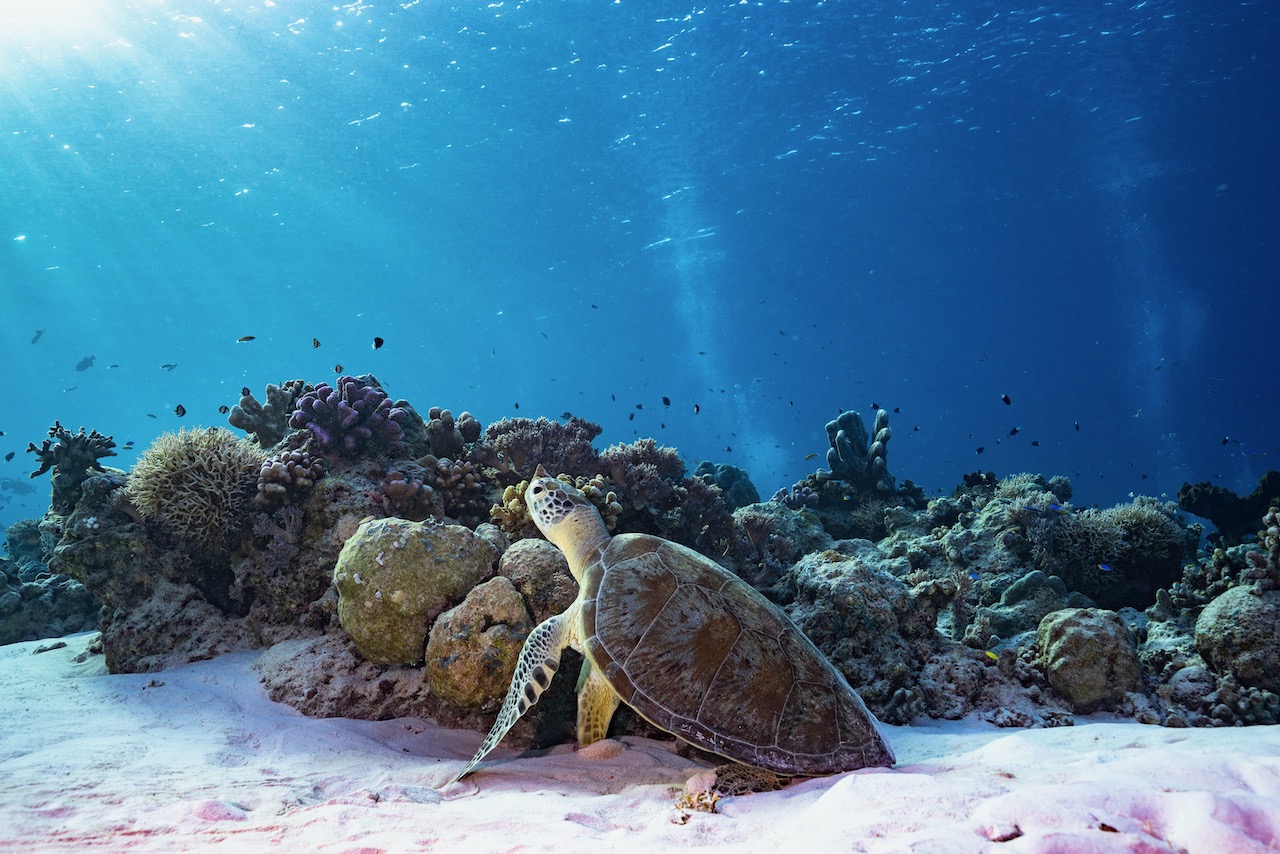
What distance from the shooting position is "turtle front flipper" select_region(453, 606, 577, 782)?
2949mm

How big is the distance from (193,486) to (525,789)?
404cm

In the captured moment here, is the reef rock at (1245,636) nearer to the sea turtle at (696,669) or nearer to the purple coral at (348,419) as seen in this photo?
the sea turtle at (696,669)

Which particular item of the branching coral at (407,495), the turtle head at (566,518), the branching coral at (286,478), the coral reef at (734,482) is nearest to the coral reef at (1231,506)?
Answer: the coral reef at (734,482)

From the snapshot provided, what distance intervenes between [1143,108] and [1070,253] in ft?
109

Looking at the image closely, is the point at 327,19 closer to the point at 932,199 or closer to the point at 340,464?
the point at 340,464

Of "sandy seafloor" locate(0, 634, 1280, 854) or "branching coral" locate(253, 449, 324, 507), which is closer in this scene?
"sandy seafloor" locate(0, 634, 1280, 854)

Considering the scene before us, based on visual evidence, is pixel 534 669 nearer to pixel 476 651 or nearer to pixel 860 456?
pixel 476 651

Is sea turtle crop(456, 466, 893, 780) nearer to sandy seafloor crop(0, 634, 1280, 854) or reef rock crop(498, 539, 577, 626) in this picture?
sandy seafloor crop(0, 634, 1280, 854)

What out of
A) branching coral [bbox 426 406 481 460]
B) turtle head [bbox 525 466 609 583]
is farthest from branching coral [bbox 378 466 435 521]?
turtle head [bbox 525 466 609 583]

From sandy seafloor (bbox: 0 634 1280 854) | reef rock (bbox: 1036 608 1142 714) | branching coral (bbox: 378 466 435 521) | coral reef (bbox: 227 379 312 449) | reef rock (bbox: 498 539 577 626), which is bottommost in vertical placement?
sandy seafloor (bbox: 0 634 1280 854)

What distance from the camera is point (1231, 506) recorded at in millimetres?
8461

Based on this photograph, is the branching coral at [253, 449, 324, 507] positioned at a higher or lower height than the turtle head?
higher

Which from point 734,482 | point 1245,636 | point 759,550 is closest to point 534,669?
point 759,550

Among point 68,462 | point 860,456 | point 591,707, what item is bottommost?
point 591,707
